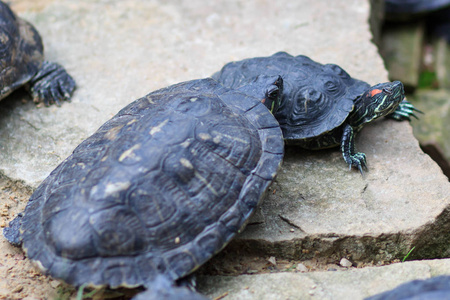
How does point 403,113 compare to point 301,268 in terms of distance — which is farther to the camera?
point 403,113

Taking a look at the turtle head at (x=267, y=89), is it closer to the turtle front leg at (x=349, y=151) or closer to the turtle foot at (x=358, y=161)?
the turtle front leg at (x=349, y=151)

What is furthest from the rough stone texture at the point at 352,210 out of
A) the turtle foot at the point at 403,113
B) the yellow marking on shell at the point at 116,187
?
the yellow marking on shell at the point at 116,187

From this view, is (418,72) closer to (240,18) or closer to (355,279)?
(240,18)

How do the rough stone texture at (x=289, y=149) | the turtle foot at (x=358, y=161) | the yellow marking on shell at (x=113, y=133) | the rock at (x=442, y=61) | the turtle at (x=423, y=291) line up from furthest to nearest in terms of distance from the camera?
the rock at (x=442, y=61)
the turtle foot at (x=358, y=161)
the rough stone texture at (x=289, y=149)
the yellow marking on shell at (x=113, y=133)
the turtle at (x=423, y=291)

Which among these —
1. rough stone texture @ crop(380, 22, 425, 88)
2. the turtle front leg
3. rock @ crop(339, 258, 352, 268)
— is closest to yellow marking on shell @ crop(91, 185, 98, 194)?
rock @ crop(339, 258, 352, 268)

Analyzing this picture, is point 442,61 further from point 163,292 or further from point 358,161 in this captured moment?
point 163,292

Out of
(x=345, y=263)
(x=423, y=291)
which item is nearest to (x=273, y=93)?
(x=345, y=263)

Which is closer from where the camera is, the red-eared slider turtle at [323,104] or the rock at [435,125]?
the red-eared slider turtle at [323,104]
